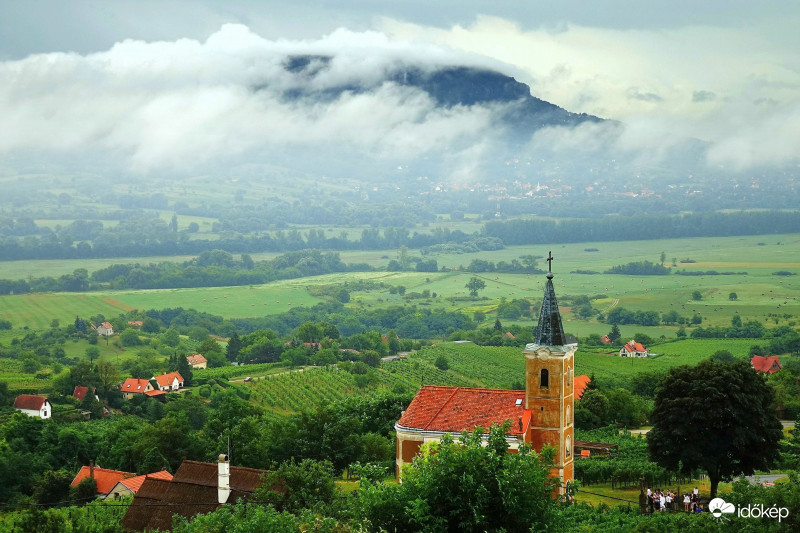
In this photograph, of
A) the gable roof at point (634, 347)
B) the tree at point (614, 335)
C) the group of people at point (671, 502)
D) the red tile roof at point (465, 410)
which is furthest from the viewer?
the tree at point (614, 335)

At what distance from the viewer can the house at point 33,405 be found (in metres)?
58.9

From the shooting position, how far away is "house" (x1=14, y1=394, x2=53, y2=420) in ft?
193

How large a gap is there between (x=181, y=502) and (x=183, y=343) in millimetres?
76075

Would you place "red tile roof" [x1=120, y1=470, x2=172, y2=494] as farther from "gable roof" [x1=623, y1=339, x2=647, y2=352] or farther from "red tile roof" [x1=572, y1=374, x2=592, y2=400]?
"gable roof" [x1=623, y1=339, x2=647, y2=352]

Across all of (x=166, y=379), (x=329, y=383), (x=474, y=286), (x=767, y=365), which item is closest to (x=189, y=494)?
(x=329, y=383)

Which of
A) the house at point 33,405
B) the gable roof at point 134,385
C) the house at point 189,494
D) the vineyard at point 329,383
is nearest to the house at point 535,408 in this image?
the house at point 189,494

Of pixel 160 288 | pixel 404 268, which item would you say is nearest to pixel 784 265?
pixel 404 268

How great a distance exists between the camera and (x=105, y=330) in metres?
108

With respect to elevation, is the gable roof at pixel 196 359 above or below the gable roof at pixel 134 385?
below

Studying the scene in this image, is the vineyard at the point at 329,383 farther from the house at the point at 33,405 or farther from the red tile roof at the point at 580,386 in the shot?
the house at the point at 33,405

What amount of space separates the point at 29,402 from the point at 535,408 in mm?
37197

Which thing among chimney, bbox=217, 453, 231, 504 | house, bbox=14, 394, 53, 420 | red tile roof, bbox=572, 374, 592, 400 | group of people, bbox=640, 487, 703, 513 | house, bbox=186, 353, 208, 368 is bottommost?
house, bbox=186, 353, 208, 368

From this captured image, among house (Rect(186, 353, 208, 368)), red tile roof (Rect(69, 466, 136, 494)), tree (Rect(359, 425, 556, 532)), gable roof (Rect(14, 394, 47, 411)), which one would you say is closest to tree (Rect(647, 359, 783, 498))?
tree (Rect(359, 425, 556, 532))

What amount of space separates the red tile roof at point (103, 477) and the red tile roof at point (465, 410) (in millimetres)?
11192
